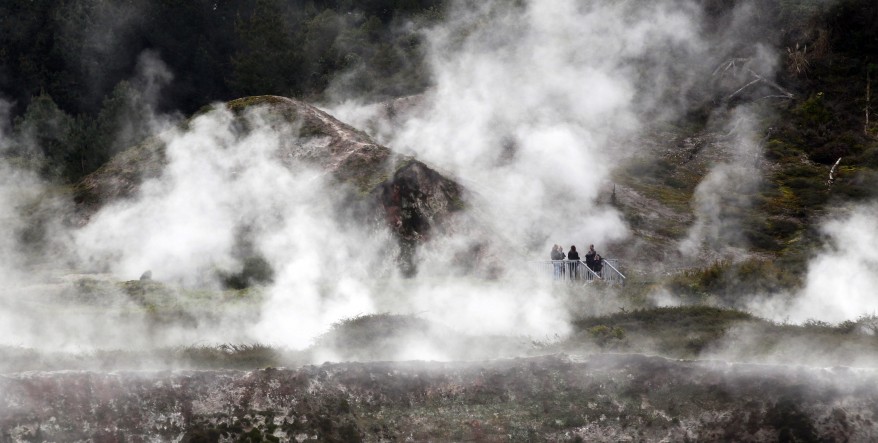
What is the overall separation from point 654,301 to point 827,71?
19.1 metres

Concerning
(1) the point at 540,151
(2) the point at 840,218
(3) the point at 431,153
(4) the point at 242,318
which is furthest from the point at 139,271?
(2) the point at 840,218

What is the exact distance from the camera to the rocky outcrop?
→ 1093 centimetres

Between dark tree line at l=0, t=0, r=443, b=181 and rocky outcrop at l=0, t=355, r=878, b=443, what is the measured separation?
1206 inches

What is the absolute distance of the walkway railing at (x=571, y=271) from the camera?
20192mm

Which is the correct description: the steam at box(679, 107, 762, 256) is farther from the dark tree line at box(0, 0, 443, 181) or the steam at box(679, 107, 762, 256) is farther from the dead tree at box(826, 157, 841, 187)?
the dark tree line at box(0, 0, 443, 181)

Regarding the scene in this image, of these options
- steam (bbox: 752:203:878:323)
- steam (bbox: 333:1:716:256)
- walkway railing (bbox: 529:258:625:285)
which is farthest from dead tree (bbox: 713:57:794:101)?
walkway railing (bbox: 529:258:625:285)

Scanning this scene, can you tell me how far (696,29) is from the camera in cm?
3588

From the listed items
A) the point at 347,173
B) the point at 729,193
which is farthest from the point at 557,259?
the point at 729,193

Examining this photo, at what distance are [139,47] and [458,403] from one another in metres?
42.8

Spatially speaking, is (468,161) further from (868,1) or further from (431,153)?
(868,1)

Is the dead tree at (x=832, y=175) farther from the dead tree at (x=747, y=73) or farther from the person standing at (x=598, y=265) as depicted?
the person standing at (x=598, y=265)

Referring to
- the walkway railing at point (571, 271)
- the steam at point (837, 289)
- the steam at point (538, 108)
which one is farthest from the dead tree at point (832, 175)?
the walkway railing at point (571, 271)

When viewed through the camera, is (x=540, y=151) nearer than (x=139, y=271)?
No

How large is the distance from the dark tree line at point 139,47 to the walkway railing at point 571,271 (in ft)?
74.6
